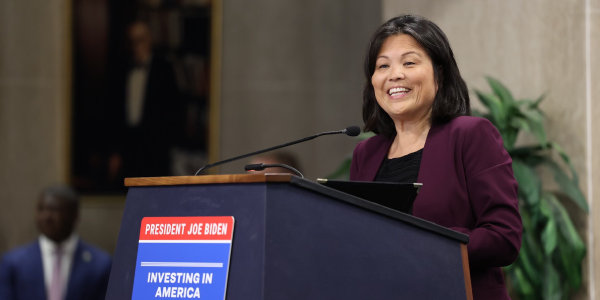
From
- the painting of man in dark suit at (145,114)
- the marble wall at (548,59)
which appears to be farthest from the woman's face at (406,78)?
the painting of man in dark suit at (145,114)

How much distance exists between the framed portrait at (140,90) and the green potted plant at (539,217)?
332 cm

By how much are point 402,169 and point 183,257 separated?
0.85 metres

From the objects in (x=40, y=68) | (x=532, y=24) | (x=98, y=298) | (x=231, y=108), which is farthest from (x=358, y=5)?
(x=98, y=298)

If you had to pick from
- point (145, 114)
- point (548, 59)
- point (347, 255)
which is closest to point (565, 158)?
point (548, 59)

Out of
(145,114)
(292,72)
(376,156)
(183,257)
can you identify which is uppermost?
(292,72)

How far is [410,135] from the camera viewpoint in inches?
87.7

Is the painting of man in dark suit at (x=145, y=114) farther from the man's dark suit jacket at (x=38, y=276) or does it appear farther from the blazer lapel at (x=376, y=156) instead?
the blazer lapel at (x=376, y=156)

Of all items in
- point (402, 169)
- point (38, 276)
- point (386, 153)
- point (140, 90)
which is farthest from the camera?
point (140, 90)

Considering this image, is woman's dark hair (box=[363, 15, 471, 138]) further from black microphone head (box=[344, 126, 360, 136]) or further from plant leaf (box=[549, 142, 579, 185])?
plant leaf (box=[549, 142, 579, 185])

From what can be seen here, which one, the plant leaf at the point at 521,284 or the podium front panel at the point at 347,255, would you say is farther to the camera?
the plant leaf at the point at 521,284

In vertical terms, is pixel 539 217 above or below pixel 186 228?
below

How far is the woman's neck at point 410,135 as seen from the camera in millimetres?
2191

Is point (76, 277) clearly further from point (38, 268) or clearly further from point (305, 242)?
point (305, 242)

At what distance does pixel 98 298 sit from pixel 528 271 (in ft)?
9.26
